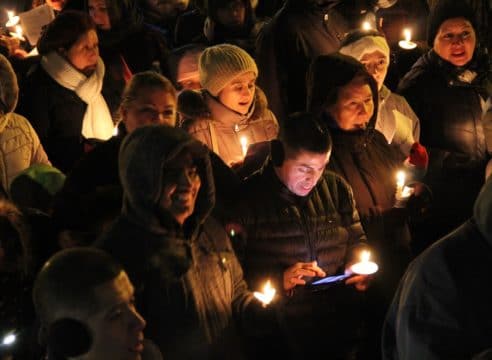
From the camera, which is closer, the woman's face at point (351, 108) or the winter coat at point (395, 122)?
the woman's face at point (351, 108)

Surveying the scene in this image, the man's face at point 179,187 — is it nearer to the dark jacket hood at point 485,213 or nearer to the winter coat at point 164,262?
the winter coat at point 164,262

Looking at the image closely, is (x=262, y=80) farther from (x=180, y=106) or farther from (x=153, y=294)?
(x=153, y=294)

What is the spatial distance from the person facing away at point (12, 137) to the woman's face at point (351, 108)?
6.44 feet

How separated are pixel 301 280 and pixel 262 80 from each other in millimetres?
2342

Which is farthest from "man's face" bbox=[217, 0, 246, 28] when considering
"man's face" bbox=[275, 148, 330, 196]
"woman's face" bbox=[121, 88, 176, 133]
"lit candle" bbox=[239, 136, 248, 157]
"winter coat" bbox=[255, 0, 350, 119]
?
"man's face" bbox=[275, 148, 330, 196]

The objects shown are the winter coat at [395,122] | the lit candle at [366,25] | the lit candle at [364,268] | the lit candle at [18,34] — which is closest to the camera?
the lit candle at [364,268]

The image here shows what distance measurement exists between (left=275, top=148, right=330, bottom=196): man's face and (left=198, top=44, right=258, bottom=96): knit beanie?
127cm

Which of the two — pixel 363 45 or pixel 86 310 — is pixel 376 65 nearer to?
pixel 363 45

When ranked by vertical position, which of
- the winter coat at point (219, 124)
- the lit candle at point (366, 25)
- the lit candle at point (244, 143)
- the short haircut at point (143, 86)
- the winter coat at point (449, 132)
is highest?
the short haircut at point (143, 86)

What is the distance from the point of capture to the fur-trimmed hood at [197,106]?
16.2 ft

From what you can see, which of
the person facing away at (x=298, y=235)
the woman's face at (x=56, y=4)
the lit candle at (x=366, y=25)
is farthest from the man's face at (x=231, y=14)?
the person facing away at (x=298, y=235)

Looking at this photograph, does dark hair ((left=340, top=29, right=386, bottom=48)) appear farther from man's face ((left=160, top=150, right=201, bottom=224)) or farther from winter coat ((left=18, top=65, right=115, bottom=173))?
man's face ((left=160, top=150, right=201, bottom=224))

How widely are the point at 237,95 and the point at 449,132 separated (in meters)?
1.92

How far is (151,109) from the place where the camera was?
12.9 feet
